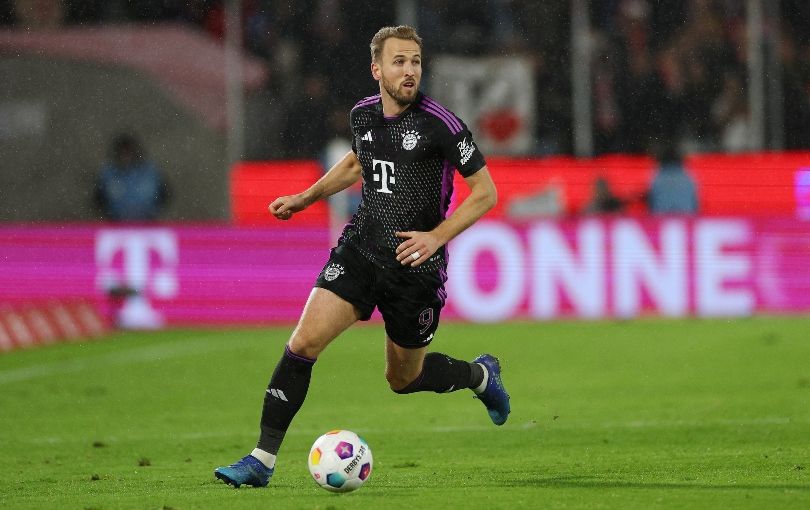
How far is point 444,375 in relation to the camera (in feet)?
25.7

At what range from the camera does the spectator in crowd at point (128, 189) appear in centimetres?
1764

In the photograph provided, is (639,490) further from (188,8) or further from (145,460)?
(188,8)

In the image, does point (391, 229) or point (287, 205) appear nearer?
point (391, 229)

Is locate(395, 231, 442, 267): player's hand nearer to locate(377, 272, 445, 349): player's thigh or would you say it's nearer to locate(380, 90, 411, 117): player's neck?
locate(377, 272, 445, 349): player's thigh

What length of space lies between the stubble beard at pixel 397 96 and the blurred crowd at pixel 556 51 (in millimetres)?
A: 11157

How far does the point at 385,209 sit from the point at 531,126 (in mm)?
11715

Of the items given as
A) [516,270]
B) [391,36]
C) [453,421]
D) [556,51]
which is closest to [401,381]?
[391,36]

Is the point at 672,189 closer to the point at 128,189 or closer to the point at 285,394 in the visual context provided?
the point at 128,189

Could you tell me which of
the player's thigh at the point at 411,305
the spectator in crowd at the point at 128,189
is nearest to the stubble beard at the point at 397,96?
the player's thigh at the point at 411,305

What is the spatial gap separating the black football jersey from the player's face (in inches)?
4.9

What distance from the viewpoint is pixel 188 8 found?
63.7 ft

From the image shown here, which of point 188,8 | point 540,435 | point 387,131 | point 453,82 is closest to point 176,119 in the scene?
point 188,8

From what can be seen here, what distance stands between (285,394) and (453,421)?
3.06m

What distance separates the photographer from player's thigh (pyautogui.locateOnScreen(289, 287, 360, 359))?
23.0 feet
